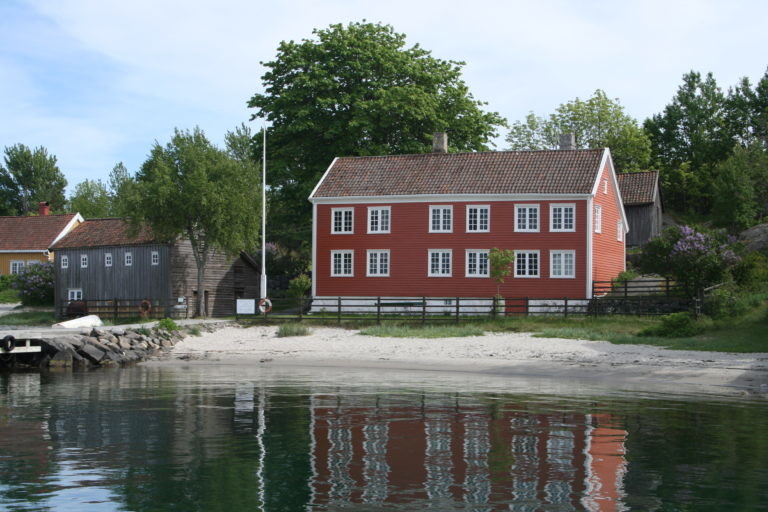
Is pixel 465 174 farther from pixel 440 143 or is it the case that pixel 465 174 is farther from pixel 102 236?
pixel 102 236

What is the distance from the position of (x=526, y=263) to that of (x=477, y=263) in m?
2.66

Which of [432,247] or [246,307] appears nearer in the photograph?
[246,307]

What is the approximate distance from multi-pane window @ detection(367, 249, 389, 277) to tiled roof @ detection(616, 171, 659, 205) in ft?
73.3

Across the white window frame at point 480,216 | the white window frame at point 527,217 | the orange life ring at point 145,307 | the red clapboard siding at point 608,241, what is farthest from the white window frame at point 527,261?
the orange life ring at point 145,307

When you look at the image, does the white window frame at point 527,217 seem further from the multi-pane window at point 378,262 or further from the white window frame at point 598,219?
the multi-pane window at point 378,262

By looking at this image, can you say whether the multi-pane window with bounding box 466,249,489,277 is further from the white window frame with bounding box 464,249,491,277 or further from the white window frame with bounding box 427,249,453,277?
the white window frame with bounding box 427,249,453,277

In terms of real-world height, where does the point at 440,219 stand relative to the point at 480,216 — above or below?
below

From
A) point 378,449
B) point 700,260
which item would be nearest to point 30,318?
point 700,260

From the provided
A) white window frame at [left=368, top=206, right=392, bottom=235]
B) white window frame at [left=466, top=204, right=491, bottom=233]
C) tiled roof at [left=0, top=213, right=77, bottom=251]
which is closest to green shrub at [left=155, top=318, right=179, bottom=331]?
white window frame at [left=368, top=206, right=392, bottom=235]

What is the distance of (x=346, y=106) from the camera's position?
56781mm

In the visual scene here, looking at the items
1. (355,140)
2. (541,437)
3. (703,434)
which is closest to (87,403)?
(541,437)

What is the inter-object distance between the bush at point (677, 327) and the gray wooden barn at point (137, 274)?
26.2 meters

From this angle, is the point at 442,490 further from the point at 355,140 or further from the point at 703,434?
the point at 355,140

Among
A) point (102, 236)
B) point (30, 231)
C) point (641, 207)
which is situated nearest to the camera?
point (102, 236)
